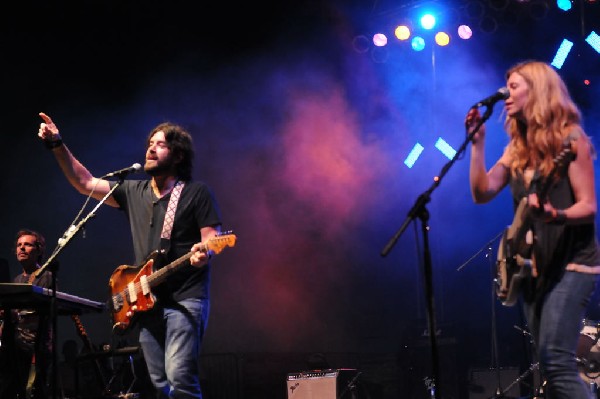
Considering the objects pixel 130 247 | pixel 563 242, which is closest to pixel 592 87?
pixel 130 247

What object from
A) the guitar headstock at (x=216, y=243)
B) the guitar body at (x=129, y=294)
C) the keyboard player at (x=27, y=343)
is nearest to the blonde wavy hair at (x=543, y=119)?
the guitar headstock at (x=216, y=243)

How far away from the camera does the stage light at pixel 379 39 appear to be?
34.7ft

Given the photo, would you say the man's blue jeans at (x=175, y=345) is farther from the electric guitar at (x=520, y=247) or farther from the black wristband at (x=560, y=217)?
the black wristband at (x=560, y=217)

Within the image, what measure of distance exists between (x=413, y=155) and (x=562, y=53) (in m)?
2.53

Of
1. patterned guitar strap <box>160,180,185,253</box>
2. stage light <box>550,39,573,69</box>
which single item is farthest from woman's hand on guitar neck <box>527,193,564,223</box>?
stage light <box>550,39,573,69</box>

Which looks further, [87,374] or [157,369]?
[87,374]

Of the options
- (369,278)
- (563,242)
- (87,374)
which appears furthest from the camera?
(369,278)

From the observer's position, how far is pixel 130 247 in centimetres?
1015

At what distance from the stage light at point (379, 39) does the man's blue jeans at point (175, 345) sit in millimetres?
6961

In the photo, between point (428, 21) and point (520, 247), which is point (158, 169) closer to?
point (520, 247)

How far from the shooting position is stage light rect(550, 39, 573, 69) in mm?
9766

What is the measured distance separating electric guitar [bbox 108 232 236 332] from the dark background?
16.0 ft

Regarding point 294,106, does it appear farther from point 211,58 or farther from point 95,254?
→ point 95,254

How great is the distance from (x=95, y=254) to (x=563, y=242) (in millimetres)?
7901
